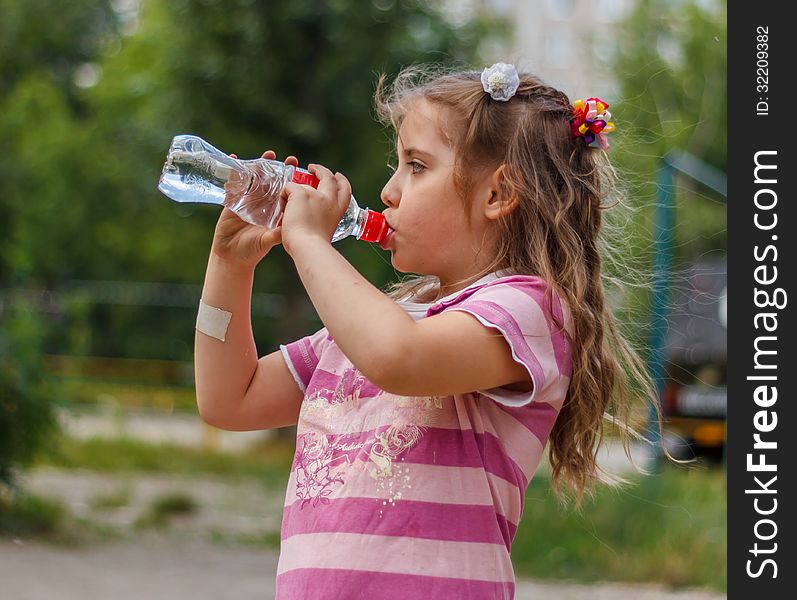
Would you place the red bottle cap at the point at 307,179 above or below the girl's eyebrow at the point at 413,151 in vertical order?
below

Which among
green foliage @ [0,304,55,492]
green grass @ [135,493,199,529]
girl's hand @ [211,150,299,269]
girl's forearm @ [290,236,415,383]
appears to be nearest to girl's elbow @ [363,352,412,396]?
girl's forearm @ [290,236,415,383]

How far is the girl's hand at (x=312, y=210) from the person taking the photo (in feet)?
5.88

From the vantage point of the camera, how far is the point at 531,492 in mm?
8133

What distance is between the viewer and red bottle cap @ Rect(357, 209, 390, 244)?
6.34 feet

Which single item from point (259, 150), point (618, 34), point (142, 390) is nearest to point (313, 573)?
point (259, 150)

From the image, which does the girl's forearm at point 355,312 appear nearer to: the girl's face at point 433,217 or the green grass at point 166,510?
the girl's face at point 433,217

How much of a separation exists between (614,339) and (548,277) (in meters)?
0.20

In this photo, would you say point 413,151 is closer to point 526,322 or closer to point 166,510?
point 526,322

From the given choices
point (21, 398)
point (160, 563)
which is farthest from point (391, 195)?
point (21, 398)

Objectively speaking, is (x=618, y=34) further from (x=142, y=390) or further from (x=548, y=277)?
(x=548, y=277)

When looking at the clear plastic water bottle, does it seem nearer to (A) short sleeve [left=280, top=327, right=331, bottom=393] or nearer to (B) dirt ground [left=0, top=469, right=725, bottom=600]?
(A) short sleeve [left=280, top=327, right=331, bottom=393]

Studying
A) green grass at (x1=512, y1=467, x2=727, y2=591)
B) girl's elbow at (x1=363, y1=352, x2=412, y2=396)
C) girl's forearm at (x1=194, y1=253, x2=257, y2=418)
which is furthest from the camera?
green grass at (x1=512, y1=467, x2=727, y2=591)

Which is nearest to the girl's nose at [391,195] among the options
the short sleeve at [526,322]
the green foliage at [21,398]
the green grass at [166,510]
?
the short sleeve at [526,322]

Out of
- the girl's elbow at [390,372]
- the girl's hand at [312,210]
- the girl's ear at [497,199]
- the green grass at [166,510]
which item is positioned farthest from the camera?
the green grass at [166,510]
